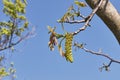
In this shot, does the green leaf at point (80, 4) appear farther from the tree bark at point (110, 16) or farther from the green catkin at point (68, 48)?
the green catkin at point (68, 48)

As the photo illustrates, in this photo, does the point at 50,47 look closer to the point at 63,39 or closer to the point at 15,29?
the point at 63,39

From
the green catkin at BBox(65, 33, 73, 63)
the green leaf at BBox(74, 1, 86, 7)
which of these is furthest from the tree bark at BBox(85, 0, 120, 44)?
the green catkin at BBox(65, 33, 73, 63)

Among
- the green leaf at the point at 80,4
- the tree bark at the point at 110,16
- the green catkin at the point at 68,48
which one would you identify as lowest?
the green catkin at the point at 68,48

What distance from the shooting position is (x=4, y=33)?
1498 cm

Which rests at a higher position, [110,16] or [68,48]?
[110,16]

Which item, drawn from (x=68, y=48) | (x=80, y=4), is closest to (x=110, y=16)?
(x=80, y=4)

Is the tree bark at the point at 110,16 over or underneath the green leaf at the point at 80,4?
underneath

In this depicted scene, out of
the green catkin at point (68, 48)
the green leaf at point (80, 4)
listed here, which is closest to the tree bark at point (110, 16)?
the green leaf at point (80, 4)

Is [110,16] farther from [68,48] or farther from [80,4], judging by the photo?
[68,48]

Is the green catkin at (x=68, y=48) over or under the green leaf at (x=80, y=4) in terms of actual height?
under

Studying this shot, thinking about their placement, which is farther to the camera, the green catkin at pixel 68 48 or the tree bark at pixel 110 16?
the tree bark at pixel 110 16

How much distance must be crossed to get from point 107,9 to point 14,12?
13052 mm

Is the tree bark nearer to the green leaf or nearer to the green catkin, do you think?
the green leaf

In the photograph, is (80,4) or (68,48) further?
(80,4)
